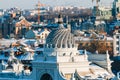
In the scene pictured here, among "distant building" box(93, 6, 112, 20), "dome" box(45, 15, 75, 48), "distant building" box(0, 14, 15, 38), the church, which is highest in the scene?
"dome" box(45, 15, 75, 48)

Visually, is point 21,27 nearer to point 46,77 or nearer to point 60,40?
point 46,77

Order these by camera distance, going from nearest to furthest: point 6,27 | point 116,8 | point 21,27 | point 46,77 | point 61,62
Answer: point 61,62 → point 46,77 → point 21,27 → point 6,27 → point 116,8

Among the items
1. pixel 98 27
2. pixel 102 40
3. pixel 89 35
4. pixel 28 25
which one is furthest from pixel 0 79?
pixel 28 25

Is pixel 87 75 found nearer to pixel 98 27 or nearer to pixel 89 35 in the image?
pixel 89 35

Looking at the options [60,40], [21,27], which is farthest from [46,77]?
[21,27]

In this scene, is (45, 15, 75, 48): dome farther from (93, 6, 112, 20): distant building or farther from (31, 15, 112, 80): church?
(93, 6, 112, 20): distant building

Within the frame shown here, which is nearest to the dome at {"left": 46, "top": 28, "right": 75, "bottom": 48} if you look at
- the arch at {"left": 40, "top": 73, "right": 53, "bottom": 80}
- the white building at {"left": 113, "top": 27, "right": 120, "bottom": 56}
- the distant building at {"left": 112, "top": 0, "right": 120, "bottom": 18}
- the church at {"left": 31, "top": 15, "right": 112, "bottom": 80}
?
the church at {"left": 31, "top": 15, "right": 112, "bottom": 80}

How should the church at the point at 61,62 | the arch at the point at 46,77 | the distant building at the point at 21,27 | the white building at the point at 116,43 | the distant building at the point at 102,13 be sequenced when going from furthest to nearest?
the distant building at the point at 102,13
the distant building at the point at 21,27
the white building at the point at 116,43
the arch at the point at 46,77
the church at the point at 61,62

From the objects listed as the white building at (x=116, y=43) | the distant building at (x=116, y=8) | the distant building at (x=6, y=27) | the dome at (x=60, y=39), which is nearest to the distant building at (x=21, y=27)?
the distant building at (x=6, y=27)

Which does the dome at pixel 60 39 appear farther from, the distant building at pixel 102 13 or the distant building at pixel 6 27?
the distant building at pixel 102 13
